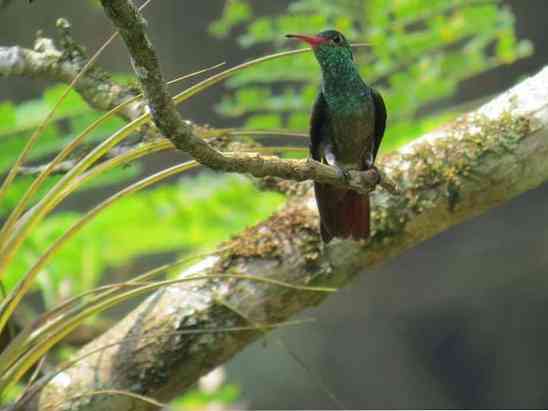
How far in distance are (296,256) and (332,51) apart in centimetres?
77

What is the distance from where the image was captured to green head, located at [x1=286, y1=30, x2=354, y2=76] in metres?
2.83

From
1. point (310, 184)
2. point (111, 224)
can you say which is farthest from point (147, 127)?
point (111, 224)

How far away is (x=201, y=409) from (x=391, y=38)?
95.5 inches

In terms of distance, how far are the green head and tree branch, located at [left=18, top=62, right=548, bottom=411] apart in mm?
399

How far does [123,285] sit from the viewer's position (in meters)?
2.21

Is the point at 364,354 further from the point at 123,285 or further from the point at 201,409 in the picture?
the point at 123,285

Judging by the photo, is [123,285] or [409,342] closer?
[123,285]

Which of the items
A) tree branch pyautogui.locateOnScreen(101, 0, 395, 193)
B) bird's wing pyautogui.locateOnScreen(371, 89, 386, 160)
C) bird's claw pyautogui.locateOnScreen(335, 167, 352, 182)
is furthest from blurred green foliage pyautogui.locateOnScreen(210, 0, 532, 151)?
tree branch pyautogui.locateOnScreen(101, 0, 395, 193)

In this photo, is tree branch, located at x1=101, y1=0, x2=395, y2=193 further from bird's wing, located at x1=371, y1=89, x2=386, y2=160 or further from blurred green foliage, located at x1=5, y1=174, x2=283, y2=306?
blurred green foliage, located at x1=5, y1=174, x2=283, y2=306

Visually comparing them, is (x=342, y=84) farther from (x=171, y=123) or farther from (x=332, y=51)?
(x=171, y=123)

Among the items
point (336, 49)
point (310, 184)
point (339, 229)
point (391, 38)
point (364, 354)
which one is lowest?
point (339, 229)

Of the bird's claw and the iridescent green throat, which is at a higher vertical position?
the iridescent green throat

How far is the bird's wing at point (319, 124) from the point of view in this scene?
2.89 m

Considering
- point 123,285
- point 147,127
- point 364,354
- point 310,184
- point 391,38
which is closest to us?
point 123,285
